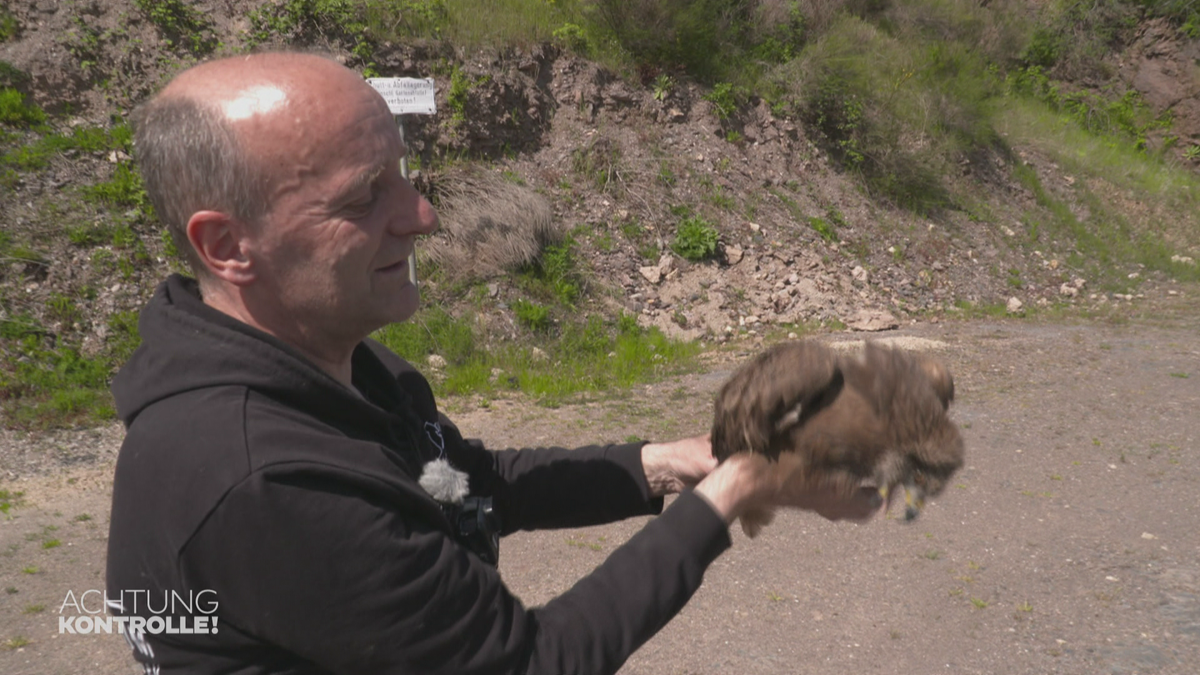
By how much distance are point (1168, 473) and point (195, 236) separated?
644 cm

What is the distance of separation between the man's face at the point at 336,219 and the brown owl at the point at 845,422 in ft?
2.42

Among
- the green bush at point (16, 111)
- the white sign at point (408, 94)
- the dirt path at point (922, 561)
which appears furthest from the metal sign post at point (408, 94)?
the green bush at point (16, 111)

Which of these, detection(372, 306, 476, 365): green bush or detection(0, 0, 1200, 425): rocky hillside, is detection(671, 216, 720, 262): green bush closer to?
detection(0, 0, 1200, 425): rocky hillside

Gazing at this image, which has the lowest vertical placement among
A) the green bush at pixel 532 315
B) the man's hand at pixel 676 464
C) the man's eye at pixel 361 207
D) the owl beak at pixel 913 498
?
the green bush at pixel 532 315

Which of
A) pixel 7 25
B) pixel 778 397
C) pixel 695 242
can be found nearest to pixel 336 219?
pixel 778 397

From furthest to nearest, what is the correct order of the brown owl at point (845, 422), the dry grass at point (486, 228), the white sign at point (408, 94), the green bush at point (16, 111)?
the dry grass at point (486, 228), the green bush at point (16, 111), the white sign at point (408, 94), the brown owl at point (845, 422)

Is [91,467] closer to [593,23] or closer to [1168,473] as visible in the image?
[1168,473]

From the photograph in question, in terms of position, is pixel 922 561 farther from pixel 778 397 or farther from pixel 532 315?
pixel 532 315

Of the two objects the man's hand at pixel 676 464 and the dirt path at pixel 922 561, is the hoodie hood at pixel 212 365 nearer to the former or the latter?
the man's hand at pixel 676 464

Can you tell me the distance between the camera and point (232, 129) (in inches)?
57.7

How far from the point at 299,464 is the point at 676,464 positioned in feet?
3.61

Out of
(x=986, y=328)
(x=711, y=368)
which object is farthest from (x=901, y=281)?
(x=711, y=368)

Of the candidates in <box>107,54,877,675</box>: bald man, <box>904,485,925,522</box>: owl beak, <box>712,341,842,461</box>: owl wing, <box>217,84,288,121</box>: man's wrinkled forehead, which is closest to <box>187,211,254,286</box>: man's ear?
<box>107,54,877,675</box>: bald man

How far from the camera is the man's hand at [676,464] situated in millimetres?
2195
